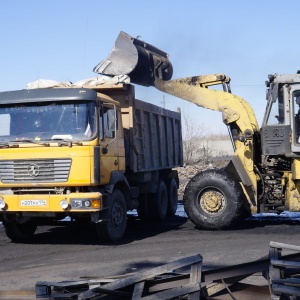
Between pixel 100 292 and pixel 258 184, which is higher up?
pixel 258 184

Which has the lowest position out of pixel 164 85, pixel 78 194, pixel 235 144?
pixel 78 194

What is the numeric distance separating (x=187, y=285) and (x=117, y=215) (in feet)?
19.5

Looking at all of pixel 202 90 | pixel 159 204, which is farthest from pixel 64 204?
pixel 159 204

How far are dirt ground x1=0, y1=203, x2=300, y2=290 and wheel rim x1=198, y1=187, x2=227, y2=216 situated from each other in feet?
1.43

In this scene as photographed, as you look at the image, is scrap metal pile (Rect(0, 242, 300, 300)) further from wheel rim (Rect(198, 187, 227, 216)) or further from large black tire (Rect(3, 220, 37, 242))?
wheel rim (Rect(198, 187, 227, 216))

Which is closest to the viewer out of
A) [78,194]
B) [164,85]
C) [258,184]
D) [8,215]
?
[78,194]

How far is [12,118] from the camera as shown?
1168 centimetres

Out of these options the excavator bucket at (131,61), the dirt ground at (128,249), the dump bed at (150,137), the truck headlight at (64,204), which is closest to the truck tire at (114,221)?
the dirt ground at (128,249)

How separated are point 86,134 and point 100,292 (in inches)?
205

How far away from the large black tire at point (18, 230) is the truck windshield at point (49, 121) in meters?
1.78

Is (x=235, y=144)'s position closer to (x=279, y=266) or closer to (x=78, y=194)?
(x=78, y=194)

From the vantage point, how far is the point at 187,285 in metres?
6.29

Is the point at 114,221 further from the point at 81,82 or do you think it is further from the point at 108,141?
the point at 81,82

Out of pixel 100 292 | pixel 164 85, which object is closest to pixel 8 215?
pixel 164 85
